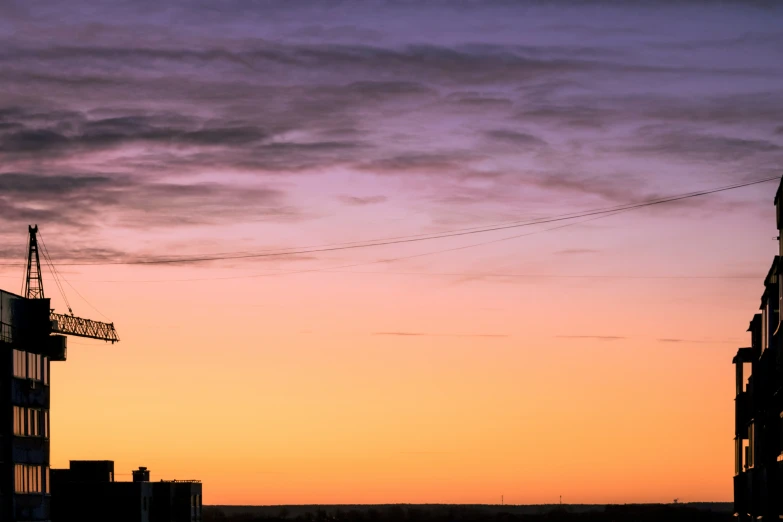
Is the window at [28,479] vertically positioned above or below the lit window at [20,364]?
below

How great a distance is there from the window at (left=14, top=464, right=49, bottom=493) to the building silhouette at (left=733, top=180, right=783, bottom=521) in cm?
5882

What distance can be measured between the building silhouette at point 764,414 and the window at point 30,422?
194 feet

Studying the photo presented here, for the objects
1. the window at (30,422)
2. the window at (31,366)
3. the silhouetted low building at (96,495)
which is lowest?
the silhouetted low building at (96,495)

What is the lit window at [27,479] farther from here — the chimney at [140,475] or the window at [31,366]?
the chimney at [140,475]

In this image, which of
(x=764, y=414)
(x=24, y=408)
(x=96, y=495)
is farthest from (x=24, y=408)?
(x=764, y=414)

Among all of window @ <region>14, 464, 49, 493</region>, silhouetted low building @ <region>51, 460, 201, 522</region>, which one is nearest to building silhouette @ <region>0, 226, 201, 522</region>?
window @ <region>14, 464, 49, 493</region>

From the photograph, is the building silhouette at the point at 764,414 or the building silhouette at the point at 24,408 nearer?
the building silhouette at the point at 764,414

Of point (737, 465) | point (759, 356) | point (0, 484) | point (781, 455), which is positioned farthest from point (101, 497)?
point (781, 455)

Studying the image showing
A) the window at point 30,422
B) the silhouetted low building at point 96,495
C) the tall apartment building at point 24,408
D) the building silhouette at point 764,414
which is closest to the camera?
the building silhouette at point 764,414

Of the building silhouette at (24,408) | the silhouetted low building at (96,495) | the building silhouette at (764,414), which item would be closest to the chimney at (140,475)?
the silhouetted low building at (96,495)

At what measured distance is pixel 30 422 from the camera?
131 metres

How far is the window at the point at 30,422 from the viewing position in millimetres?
127625

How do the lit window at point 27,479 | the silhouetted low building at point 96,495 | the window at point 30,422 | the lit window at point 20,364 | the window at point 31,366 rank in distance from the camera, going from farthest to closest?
the silhouetted low building at point 96,495
the window at point 31,366
the window at point 30,422
the lit window at point 20,364
the lit window at point 27,479

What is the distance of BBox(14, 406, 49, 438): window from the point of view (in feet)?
419
